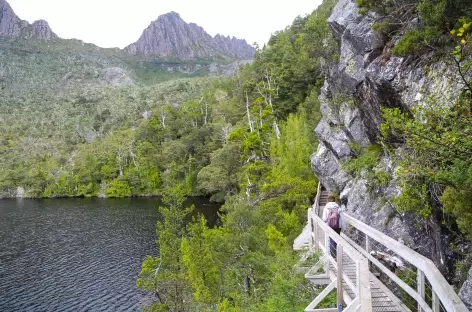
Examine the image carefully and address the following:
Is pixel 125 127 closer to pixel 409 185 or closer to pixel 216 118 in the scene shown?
pixel 216 118

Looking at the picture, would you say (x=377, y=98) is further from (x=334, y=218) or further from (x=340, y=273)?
(x=340, y=273)

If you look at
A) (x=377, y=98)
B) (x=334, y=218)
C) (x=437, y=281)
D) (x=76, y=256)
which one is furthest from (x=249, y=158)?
(x=437, y=281)

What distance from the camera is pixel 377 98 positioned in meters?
12.3

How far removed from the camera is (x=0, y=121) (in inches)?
5605

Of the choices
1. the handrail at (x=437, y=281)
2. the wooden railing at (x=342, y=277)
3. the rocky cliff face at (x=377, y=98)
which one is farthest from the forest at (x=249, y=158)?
the wooden railing at (x=342, y=277)

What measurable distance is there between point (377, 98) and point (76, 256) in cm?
3658

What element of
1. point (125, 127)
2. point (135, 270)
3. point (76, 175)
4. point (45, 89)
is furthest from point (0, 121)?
point (135, 270)

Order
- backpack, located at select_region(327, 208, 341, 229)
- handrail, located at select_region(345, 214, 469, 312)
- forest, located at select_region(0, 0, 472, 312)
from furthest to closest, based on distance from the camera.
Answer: backpack, located at select_region(327, 208, 341, 229) < forest, located at select_region(0, 0, 472, 312) < handrail, located at select_region(345, 214, 469, 312)

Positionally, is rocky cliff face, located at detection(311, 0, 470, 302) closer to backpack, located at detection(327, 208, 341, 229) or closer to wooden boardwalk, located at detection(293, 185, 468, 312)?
wooden boardwalk, located at detection(293, 185, 468, 312)

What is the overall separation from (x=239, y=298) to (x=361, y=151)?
1049 cm

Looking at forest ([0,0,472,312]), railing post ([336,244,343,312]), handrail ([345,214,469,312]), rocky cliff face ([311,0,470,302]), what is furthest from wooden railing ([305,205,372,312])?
rocky cliff face ([311,0,470,302])

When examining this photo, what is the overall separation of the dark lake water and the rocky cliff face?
20.1m

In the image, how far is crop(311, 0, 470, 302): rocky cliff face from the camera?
9.27 metres

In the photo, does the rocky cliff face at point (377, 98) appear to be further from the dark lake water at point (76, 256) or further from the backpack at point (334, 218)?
the dark lake water at point (76, 256)
